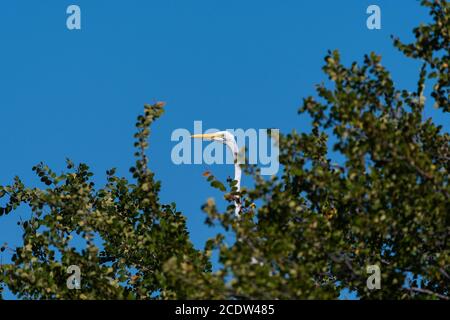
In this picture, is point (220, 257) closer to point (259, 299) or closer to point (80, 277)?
point (259, 299)

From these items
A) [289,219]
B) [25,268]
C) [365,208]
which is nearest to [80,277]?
[25,268]

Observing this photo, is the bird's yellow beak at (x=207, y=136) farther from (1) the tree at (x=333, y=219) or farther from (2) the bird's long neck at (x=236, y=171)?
(1) the tree at (x=333, y=219)

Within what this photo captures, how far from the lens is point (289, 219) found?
17750 millimetres

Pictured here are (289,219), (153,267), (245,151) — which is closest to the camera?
(245,151)

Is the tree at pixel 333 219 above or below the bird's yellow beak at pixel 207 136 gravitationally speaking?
below

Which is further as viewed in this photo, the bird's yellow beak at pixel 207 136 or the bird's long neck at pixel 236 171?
the bird's yellow beak at pixel 207 136

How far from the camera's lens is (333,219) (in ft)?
60.5

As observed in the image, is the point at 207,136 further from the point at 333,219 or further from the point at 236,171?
the point at 333,219

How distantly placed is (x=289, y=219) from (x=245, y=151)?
1.75m

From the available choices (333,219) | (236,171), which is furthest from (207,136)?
(333,219)

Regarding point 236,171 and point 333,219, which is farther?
point 236,171

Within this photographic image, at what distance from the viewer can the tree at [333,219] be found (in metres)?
15.9

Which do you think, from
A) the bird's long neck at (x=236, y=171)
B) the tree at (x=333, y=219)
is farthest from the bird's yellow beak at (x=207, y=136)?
the tree at (x=333, y=219)

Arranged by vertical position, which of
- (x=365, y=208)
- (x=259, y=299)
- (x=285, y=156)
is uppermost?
(x=285, y=156)
